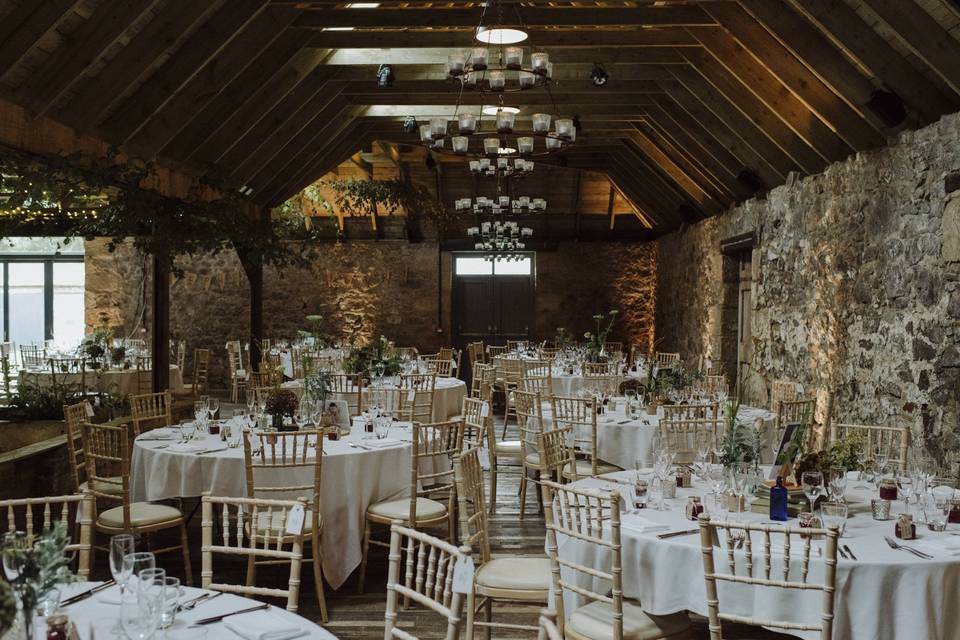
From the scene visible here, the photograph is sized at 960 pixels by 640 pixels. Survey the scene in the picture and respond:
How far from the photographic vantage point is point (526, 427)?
683 cm

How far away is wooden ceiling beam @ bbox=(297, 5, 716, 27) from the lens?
287 inches

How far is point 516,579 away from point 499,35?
3.17 m

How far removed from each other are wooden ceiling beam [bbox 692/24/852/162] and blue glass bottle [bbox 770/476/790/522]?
5.15m

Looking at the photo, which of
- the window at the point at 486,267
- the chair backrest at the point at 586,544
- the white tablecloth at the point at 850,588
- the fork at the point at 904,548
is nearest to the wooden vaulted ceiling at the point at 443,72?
the fork at the point at 904,548

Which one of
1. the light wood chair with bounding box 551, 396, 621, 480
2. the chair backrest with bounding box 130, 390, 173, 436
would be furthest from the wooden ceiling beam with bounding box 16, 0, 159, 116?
the light wood chair with bounding box 551, 396, 621, 480

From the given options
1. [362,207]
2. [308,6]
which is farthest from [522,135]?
[362,207]

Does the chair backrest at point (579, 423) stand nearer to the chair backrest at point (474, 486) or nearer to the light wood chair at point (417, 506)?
the light wood chair at point (417, 506)

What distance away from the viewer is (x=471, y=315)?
17.0m

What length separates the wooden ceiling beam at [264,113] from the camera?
345 inches

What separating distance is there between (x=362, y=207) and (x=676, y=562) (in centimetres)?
1270

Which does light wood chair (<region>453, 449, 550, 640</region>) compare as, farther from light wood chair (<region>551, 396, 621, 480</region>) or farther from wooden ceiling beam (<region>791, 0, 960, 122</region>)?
wooden ceiling beam (<region>791, 0, 960, 122</region>)

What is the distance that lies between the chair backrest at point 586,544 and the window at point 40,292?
14.4m

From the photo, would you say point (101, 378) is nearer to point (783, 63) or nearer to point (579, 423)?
point (579, 423)

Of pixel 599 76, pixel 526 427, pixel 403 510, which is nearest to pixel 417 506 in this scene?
pixel 403 510
